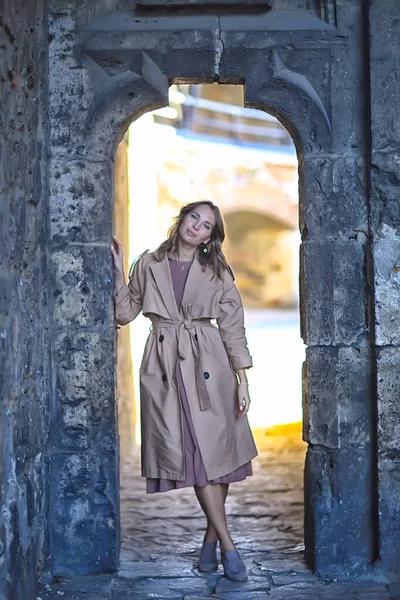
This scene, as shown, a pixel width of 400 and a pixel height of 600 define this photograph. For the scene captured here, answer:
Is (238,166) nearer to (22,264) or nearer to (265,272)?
(265,272)

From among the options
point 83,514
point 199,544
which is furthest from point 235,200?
point 83,514

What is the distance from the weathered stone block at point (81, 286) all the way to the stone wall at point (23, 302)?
0.09m

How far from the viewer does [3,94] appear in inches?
125

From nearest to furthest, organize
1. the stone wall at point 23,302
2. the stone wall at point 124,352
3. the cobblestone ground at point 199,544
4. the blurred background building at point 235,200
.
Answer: the stone wall at point 23,302 → the cobblestone ground at point 199,544 → the stone wall at point 124,352 → the blurred background building at point 235,200

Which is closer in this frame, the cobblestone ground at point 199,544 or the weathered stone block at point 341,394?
the cobblestone ground at point 199,544

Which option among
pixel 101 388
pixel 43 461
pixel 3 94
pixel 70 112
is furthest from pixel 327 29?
pixel 43 461

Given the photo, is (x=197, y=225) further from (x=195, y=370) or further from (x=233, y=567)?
(x=233, y=567)

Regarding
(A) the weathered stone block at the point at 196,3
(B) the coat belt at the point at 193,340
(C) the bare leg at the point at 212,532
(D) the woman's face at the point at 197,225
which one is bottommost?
(C) the bare leg at the point at 212,532

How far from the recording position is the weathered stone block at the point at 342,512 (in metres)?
3.98

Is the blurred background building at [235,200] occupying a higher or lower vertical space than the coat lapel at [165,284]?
higher

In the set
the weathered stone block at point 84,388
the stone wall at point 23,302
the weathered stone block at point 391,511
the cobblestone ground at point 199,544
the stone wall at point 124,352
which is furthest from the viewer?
the stone wall at point 124,352

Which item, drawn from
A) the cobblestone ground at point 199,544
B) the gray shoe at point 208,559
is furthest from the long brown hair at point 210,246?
the cobblestone ground at point 199,544

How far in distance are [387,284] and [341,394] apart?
591 millimetres

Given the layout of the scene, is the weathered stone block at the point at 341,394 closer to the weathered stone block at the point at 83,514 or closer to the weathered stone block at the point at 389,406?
the weathered stone block at the point at 389,406
